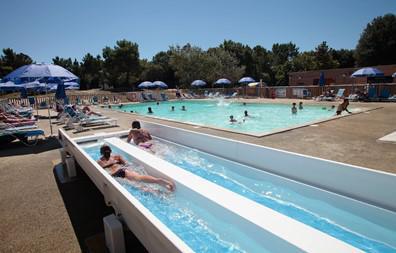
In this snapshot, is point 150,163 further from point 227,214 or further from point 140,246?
point 227,214

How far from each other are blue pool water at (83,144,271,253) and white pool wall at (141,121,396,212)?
188 cm

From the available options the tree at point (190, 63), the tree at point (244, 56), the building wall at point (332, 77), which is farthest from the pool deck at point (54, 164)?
the tree at point (244, 56)

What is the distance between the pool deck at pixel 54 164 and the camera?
3053 millimetres

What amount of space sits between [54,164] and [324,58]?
156 ft

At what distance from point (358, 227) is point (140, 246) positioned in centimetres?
286

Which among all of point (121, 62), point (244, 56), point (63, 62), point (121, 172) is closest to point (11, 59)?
point (63, 62)

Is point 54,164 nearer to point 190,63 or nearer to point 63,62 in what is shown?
point 190,63

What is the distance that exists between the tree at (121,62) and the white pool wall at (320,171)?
36814 millimetres

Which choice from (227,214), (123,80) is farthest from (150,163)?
(123,80)

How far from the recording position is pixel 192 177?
12.1 ft

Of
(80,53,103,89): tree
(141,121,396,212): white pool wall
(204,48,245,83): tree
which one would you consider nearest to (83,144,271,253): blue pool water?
(141,121,396,212): white pool wall

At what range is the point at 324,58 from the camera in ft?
142

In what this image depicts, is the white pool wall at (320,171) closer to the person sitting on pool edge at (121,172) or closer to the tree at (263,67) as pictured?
the person sitting on pool edge at (121,172)

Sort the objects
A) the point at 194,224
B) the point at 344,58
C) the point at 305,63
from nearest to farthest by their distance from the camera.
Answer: the point at 194,224 < the point at 305,63 < the point at 344,58
